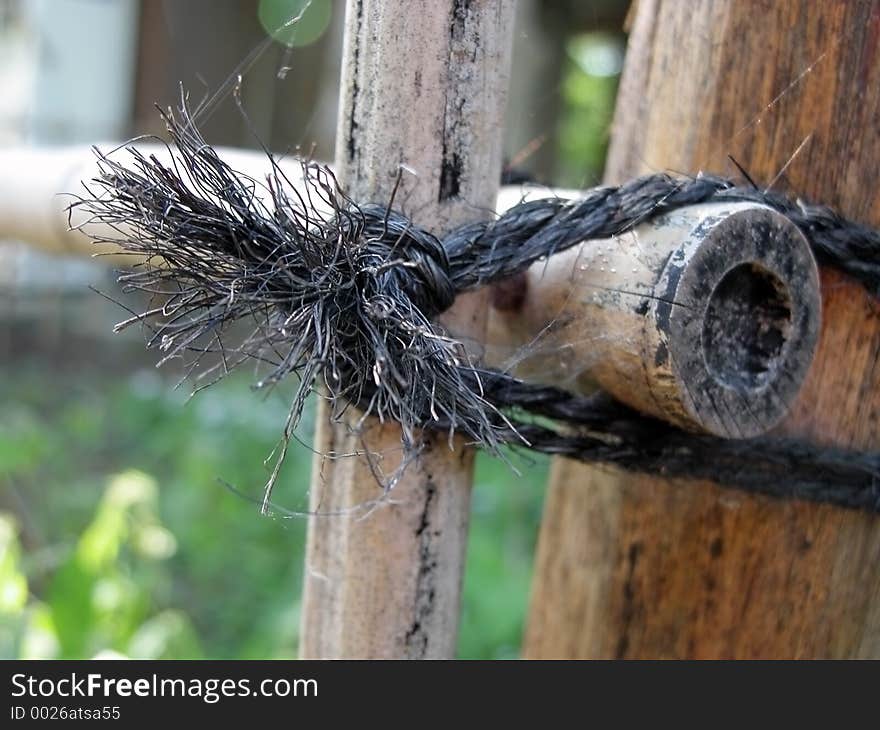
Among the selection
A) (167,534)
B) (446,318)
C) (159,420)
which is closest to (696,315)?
(446,318)

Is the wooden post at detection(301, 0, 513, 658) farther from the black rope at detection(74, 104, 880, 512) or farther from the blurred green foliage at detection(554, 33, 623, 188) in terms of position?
the blurred green foliage at detection(554, 33, 623, 188)

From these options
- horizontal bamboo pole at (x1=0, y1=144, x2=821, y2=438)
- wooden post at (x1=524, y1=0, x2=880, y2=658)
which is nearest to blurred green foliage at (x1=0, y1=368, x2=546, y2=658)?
wooden post at (x1=524, y1=0, x2=880, y2=658)

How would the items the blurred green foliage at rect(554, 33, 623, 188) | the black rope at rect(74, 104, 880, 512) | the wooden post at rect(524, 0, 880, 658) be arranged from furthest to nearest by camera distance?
the blurred green foliage at rect(554, 33, 623, 188) → the wooden post at rect(524, 0, 880, 658) → the black rope at rect(74, 104, 880, 512)

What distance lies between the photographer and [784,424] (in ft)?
2.35

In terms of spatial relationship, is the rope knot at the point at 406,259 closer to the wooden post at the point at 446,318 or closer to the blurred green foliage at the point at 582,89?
the wooden post at the point at 446,318

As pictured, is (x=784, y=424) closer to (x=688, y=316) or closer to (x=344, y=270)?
(x=688, y=316)

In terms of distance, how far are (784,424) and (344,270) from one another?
383 millimetres

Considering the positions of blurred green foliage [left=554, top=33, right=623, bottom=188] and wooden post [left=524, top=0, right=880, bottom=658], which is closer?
wooden post [left=524, top=0, right=880, bottom=658]

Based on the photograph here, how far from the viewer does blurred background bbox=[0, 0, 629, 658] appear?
176 centimetres

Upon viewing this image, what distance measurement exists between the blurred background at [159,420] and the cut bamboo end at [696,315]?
0.10 meters

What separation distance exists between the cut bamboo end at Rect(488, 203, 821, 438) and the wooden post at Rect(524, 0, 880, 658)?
9cm

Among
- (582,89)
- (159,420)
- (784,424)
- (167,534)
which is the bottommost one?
(167,534)
